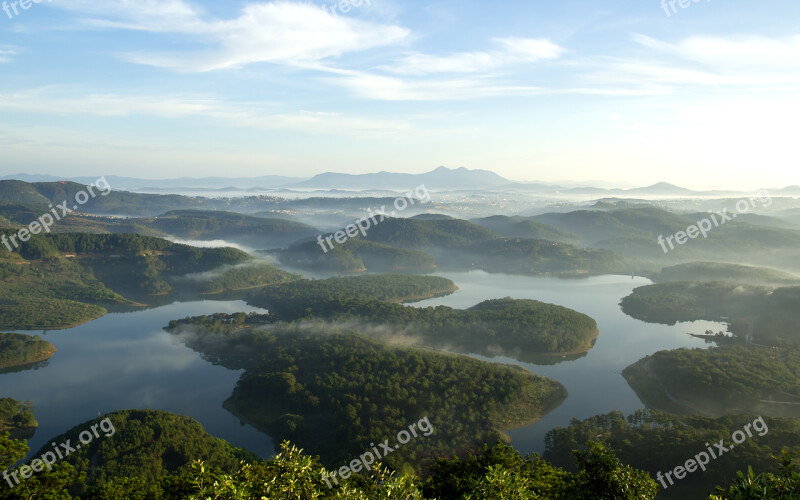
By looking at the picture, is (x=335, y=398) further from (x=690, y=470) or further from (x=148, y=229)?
(x=148, y=229)

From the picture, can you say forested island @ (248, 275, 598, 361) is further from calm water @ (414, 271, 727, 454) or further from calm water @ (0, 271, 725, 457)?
calm water @ (0, 271, 725, 457)

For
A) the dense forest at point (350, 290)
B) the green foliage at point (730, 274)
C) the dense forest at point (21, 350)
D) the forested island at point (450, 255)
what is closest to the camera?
the dense forest at point (21, 350)

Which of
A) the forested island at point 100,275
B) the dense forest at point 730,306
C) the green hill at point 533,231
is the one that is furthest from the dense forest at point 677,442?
the green hill at point 533,231

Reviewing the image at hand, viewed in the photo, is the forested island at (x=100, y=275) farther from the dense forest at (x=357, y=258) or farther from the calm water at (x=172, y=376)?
the dense forest at (x=357, y=258)

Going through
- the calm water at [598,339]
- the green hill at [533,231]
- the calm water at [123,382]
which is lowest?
the calm water at [598,339]

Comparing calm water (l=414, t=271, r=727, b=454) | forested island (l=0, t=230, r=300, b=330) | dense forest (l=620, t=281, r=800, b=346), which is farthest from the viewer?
forested island (l=0, t=230, r=300, b=330)

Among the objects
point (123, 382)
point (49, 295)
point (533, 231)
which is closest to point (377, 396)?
point (123, 382)

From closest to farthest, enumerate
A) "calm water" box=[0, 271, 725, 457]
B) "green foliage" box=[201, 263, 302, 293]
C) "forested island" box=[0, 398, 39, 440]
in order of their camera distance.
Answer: "forested island" box=[0, 398, 39, 440], "calm water" box=[0, 271, 725, 457], "green foliage" box=[201, 263, 302, 293]

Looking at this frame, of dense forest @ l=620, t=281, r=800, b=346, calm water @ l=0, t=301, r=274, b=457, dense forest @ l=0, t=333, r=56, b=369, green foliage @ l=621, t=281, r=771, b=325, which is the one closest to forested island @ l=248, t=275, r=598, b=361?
calm water @ l=0, t=301, r=274, b=457
